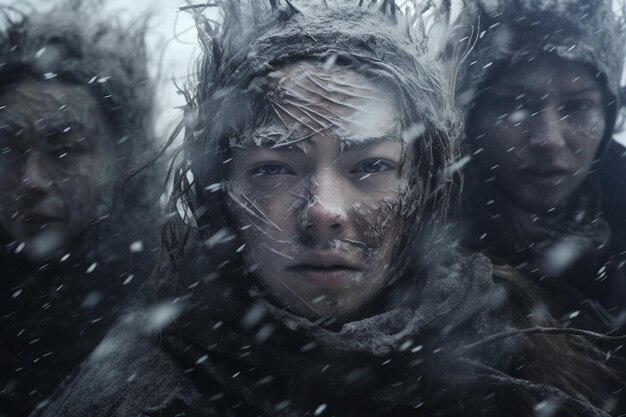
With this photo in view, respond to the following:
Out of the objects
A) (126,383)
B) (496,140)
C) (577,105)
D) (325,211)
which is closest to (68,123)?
(126,383)

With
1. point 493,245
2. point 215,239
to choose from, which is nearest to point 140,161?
point 215,239

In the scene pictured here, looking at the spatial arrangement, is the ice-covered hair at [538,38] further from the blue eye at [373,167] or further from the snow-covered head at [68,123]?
the snow-covered head at [68,123]

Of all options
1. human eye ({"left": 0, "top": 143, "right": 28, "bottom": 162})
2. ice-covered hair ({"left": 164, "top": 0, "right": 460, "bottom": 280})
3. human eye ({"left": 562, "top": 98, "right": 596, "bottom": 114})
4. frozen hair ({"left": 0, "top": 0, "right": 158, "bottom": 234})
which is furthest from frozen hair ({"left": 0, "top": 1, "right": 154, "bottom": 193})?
human eye ({"left": 562, "top": 98, "right": 596, "bottom": 114})

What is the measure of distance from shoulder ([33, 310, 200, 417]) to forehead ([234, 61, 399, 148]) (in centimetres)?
80

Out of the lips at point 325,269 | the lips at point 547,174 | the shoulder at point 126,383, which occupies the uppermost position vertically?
the lips at point 325,269

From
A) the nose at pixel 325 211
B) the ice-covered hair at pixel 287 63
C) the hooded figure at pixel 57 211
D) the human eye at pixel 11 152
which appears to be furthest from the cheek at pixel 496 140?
the human eye at pixel 11 152

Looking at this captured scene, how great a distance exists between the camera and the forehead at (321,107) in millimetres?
1772

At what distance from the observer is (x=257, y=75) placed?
6.14ft

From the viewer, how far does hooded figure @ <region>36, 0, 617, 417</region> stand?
179 cm

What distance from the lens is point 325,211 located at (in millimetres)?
1711

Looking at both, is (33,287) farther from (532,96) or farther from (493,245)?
(532,96)

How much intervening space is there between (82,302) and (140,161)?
2.48 ft

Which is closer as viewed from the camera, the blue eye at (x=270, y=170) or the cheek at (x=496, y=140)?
the blue eye at (x=270, y=170)

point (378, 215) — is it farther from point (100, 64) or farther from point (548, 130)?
point (100, 64)
